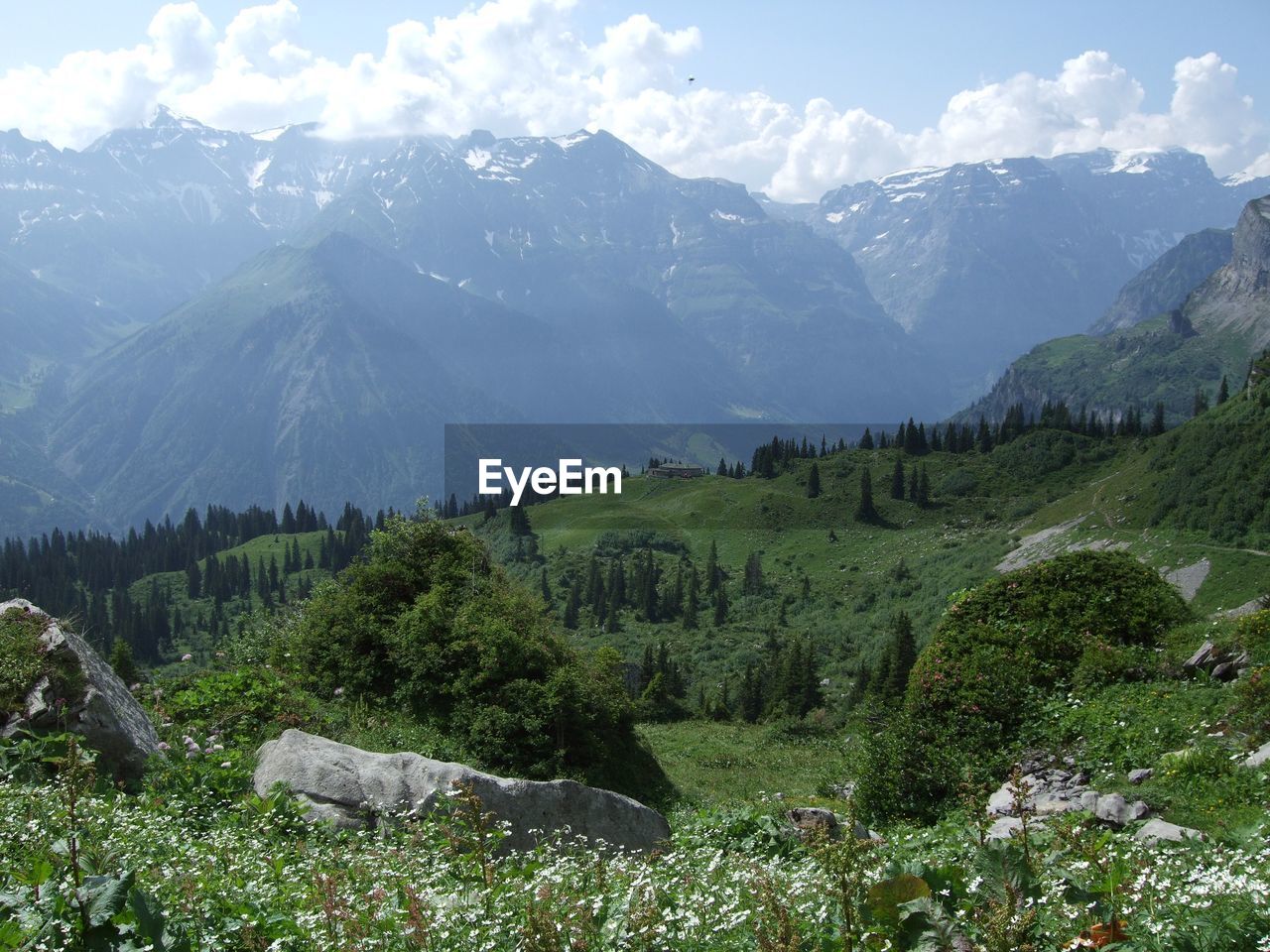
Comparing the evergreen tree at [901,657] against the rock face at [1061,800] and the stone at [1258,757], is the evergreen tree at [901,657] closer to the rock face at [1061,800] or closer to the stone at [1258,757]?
the rock face at [1061,800]

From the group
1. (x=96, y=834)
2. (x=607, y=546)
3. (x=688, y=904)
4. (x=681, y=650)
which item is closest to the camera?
(x=688, y=904)

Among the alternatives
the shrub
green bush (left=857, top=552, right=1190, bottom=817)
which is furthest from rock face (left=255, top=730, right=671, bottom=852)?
green bush (left=857, top=552, right=1190, bottom=817)

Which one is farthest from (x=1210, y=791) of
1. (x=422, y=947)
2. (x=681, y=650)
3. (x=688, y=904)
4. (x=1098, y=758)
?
(x=681, y=650)

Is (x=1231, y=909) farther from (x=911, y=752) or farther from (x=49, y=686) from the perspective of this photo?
(x=49, y=686)

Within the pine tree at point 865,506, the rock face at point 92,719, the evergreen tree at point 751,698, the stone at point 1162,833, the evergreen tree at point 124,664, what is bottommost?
the evergreen tree at point 751,698

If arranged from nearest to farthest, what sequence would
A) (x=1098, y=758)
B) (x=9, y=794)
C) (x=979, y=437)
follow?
(x=9, y=794)
(x=1098, y=758)
(x=979, y=437)

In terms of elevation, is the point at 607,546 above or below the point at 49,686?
below

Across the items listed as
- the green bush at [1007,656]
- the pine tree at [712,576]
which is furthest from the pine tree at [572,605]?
the green bush at [1007,656]

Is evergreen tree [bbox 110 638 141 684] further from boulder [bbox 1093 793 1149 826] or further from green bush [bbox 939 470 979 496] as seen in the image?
green bush [bbox 939 470 979 496]
